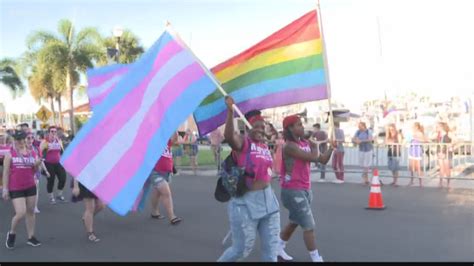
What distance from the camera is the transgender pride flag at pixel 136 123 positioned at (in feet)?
15.5

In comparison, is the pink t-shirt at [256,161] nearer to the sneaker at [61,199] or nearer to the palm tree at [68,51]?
the sneaker at [61,199]

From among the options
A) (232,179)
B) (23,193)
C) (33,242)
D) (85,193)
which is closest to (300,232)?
(232,179)

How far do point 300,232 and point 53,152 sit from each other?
6.05 metres

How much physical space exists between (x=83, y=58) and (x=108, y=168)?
3274cm

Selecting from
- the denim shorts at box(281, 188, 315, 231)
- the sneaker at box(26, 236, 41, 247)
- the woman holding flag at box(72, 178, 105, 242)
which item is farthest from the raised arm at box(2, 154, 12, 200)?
the denim shorts at box(281, 188, 315, 231)

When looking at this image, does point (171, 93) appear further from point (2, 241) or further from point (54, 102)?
point (54, 102)

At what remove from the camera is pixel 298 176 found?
561cm

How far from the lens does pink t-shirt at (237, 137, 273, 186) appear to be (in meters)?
4.85

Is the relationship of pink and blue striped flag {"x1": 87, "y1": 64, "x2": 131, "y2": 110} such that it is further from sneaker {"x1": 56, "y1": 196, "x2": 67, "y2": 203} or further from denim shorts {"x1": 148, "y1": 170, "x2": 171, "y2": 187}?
sneaker {"x1": 56, "y1": 196, "x2": 67, "y2": 203}

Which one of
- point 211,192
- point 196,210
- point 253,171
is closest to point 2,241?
point 196,210

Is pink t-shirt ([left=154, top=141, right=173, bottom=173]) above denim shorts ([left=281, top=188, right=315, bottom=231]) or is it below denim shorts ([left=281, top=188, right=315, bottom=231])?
above

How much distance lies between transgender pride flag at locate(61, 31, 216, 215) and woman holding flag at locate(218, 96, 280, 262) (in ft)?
2.29

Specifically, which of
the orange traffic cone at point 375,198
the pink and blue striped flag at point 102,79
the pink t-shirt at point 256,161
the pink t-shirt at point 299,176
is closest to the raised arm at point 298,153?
the pink t-shirt at point 299,176

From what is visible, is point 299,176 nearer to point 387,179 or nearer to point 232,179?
point 232,179
